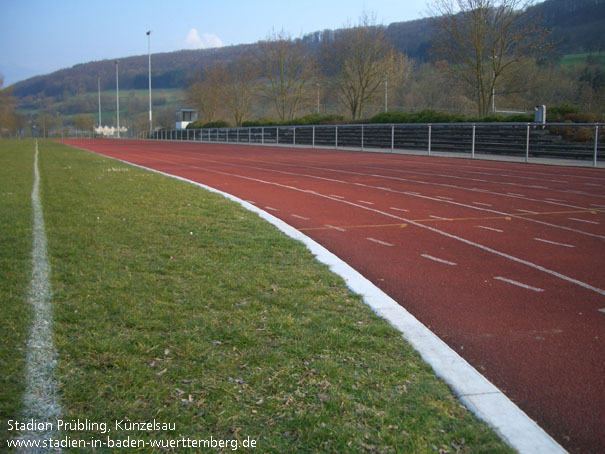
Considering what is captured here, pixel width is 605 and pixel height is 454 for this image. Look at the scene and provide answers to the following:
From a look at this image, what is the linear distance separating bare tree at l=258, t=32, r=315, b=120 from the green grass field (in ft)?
176

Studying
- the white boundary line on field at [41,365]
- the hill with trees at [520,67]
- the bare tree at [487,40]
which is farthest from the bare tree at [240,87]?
the white boundary line on field at [41,365]

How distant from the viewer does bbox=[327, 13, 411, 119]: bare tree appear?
47312 mm

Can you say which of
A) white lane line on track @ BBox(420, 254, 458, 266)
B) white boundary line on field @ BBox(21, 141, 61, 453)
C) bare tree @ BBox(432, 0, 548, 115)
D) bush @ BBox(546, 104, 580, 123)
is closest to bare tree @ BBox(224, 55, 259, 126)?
bare tree @ BBox(432, 0, 548, 115)

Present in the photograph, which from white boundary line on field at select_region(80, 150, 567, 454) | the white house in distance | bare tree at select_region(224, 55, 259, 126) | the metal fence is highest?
bare tree at select_region(224, 55, 259, 126)

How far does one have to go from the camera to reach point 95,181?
14.6 m

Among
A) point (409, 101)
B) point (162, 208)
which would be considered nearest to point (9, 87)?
point (409, 101)

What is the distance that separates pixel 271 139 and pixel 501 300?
40886 millimetres

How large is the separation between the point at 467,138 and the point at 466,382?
23998 millimetres

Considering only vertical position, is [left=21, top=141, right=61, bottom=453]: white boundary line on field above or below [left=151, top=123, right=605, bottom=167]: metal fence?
below

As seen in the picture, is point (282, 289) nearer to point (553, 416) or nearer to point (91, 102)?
point (553, 416)

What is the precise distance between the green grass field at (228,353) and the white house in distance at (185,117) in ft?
270

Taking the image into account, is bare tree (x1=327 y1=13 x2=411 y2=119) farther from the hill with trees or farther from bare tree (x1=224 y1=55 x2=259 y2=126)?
bare tree (x1=224 y1=55 x2=259 y2=126)

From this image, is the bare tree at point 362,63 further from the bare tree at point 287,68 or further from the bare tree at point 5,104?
the bare tree at point 5,104

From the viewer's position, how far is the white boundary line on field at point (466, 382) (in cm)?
292
